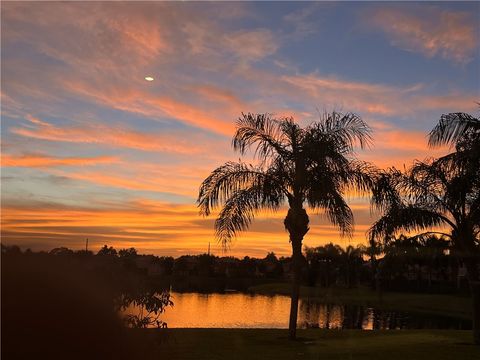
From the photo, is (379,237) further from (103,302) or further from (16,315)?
(16,315)

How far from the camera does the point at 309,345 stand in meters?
14.9

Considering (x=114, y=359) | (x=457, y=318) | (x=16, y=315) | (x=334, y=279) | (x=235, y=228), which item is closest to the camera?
(x=16, y=315)

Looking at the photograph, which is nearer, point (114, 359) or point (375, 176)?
point (114, 359)

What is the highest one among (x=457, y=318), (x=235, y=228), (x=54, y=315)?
(x=235, y=228)

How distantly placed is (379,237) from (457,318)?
39.3 m

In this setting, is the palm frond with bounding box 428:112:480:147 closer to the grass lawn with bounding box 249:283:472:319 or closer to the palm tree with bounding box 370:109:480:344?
the palm tree with bounding box 370:109:480:344

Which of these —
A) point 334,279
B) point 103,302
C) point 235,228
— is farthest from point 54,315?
→ point 334,279

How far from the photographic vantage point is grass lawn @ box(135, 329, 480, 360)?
12.8 metres

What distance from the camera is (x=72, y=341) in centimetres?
728

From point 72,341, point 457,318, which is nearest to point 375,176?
point 72,341

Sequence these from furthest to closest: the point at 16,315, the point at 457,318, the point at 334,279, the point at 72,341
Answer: the point at 334,279
the point at 457,318
the point at 72,341
the point at 16,315

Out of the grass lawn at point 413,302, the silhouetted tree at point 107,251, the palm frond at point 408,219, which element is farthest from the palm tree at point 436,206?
the grass lawn at point 413,302

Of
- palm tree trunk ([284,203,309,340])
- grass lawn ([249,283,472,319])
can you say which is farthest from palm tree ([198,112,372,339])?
grass lawn ([249,283,472,319])

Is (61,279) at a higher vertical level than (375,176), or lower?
lower
